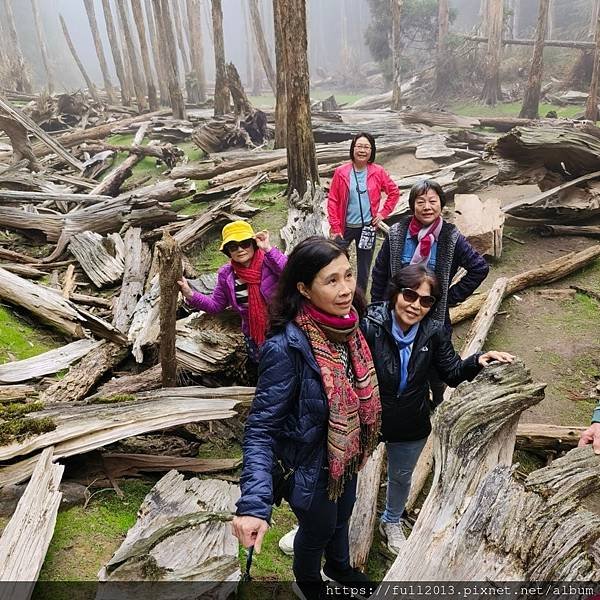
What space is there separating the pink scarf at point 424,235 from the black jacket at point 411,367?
1.28 meters

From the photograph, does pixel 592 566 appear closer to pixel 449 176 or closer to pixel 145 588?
pixel 145 588

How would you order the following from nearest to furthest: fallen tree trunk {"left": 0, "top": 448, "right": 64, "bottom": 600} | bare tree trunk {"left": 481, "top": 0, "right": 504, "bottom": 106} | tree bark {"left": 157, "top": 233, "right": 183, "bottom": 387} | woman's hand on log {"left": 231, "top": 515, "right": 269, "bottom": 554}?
woman's hand on log {"left": 231, "top": 515, "right": 269, "bottom": 554} < fallen tree trunk {"left": 0, "top": 448, "right": 64, "bottom": 600} < tree bark {"left": 157, "top": 233, "right": 183, "bottom": 387} < bare tree trunk {"left": 481, "top": 0, "right": 504, "bottom": 106}

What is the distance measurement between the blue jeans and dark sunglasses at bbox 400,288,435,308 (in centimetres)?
90

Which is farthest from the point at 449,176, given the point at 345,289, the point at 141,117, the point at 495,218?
the point at 141,117

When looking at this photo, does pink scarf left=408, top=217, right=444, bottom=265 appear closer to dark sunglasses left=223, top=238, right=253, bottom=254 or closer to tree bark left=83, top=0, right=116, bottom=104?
dark sunglasses left=223, top=238, right=253, bottom=254

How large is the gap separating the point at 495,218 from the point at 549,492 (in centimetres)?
681

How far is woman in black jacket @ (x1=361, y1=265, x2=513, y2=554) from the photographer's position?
249cm

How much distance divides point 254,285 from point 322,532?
6.46ft

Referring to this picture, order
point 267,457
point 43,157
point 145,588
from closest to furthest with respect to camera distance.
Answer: point 267,457, point 145,588, point 43,157

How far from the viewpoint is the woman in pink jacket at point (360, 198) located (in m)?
5.45

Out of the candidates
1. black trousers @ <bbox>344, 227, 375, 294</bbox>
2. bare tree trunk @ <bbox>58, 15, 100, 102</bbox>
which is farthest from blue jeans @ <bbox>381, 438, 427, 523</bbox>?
bare tree trunk @ <bbox>58, 15, 100, 102</bbox>

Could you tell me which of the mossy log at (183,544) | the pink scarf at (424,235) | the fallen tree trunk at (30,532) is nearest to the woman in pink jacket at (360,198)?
the pink scarf at (424,235)

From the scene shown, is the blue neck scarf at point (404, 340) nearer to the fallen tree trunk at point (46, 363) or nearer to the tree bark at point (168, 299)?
the tree bark at point (168, 299)

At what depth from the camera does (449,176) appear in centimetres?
1123
